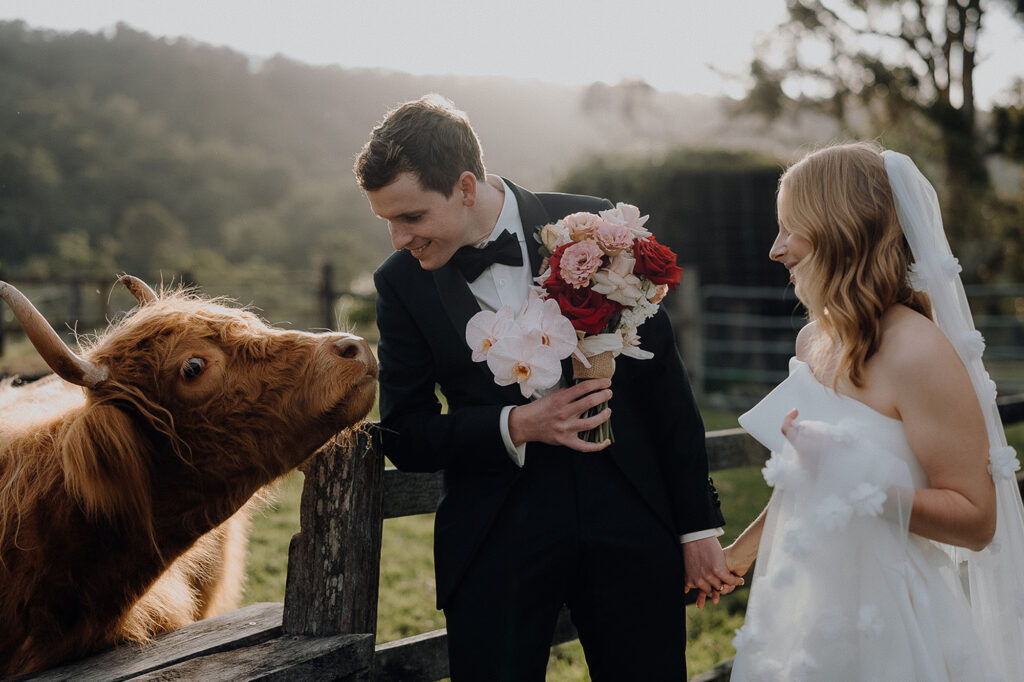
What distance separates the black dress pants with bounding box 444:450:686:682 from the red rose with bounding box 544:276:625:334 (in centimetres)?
38

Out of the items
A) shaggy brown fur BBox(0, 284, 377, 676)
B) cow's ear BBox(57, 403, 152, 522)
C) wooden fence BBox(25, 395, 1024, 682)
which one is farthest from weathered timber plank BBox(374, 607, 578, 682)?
cow's ear BBox(57, 403, 152, 522)

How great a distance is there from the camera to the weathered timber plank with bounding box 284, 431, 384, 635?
239cm

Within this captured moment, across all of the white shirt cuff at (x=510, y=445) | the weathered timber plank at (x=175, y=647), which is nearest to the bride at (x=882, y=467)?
the white shirt cuff at (x=510, y=445)

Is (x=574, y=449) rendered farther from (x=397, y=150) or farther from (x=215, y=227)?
(x=215, y=227)

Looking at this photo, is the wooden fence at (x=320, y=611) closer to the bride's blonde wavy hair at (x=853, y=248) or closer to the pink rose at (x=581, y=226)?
the pink rose at (x=581, y=226)

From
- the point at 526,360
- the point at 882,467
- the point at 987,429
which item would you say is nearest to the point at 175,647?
the point at 526,360

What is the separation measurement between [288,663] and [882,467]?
59.0 inches

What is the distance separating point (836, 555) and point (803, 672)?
28 centimetres

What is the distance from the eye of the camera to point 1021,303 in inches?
780

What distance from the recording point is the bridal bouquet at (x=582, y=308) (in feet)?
6.57

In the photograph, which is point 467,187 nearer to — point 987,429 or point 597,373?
point 597,373

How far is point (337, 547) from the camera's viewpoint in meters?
2.39

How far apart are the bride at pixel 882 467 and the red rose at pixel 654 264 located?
0.30 m

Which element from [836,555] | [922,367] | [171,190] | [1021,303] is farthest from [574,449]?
[171,190]
